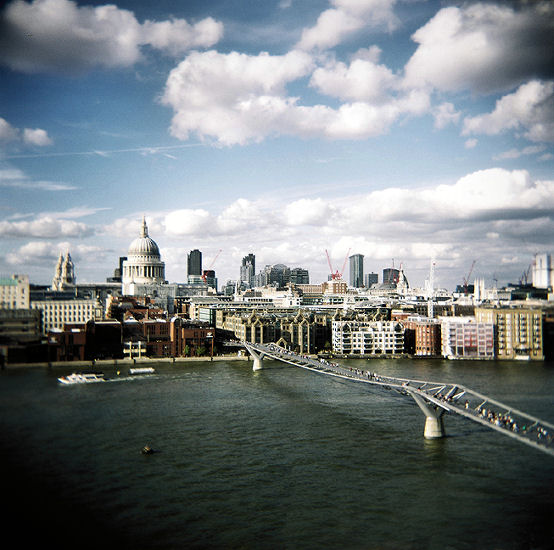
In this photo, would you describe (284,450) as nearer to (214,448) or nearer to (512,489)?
(214,448)

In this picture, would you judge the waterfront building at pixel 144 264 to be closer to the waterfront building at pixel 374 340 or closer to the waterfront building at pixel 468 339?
the waterfront building at pixel 374 340

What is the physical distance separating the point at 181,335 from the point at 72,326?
25.0 m

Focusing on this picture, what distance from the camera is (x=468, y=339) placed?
3622 centimetres

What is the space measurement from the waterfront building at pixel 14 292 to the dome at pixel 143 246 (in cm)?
5829

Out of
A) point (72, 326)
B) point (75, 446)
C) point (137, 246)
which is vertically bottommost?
point (75, 446)

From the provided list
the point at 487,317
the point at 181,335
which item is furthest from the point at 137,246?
the point at 487,317

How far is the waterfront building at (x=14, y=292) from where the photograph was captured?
315 inches

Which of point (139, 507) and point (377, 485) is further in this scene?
point (377, 485)

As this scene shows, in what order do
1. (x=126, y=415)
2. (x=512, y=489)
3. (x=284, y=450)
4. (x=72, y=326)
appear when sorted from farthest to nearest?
1. (x=126, y=415)
2. (x=284, y=450)
3. (x=512, y=489)
4. (x=72, y=326)

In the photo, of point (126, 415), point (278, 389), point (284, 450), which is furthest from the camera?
point (278, 389)

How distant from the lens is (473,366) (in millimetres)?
31875

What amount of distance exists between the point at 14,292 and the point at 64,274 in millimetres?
2113

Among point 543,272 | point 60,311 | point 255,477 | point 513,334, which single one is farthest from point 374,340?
point 60,311

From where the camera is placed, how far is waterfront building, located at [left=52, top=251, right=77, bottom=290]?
9719mm
